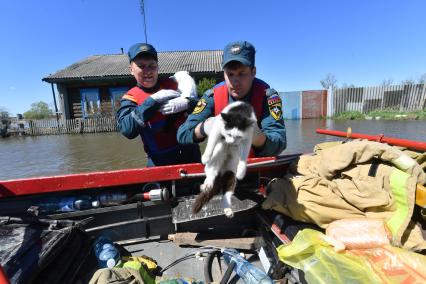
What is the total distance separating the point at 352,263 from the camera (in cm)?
157

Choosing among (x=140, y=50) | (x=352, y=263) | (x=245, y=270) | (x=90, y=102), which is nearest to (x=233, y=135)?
(x=352, y=263)

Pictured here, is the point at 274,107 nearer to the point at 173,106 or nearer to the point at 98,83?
the point at 173,106

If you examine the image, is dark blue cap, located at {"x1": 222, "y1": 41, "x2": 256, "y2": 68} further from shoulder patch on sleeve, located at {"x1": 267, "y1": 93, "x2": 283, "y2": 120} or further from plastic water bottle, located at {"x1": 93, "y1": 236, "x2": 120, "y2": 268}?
plastic water bottle, located at {"x1": 93, "y1": 236, "x2": 120, "y2": 268}

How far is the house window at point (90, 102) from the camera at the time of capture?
1728 cm

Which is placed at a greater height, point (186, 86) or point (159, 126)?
point (186, 86)

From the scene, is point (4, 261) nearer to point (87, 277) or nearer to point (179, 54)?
point (87, 277)

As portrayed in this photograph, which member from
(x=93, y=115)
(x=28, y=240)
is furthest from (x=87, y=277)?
(x=93, y=115)

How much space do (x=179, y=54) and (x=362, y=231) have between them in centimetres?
2072

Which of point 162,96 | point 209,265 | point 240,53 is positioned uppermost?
point 240,53

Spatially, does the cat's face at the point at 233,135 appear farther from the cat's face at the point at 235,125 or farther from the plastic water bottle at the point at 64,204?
the plastic water bottle at the point at 64,204

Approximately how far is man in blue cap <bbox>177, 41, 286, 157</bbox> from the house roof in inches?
565

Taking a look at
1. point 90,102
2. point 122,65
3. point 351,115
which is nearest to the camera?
point 351,115

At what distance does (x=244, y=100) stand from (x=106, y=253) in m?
1.74

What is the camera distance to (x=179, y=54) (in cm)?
2084
